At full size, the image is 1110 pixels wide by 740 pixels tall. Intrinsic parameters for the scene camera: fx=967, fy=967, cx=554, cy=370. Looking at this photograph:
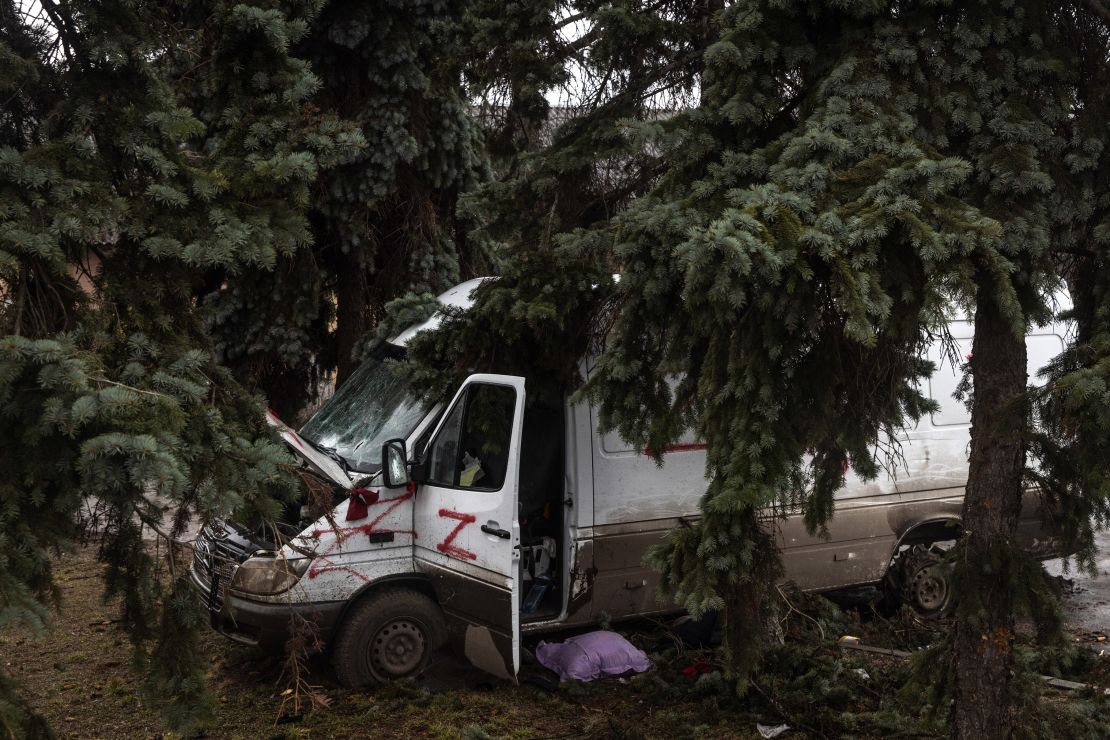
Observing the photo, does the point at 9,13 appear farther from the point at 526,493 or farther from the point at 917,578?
the point at 917,578

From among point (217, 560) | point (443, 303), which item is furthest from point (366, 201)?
point (217, 560)

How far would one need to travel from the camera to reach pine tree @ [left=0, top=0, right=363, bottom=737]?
3.25m

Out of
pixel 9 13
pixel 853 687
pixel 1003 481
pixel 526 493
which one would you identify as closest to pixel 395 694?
pixel 526 493

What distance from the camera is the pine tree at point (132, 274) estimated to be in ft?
10.7

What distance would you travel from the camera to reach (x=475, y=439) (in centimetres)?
623

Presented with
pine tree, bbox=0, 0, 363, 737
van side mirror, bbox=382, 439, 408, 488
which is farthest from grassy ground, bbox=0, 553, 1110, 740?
pine tree, bbox=0, 0, 363, 737

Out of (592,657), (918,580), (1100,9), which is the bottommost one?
(592,657)

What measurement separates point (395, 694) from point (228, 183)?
346cm

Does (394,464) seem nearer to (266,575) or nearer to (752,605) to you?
(266,575)

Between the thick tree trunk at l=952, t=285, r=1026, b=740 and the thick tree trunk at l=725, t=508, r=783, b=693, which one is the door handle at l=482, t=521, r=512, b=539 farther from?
the thick tree trunk at l=952, t=285, r=1026, b=740

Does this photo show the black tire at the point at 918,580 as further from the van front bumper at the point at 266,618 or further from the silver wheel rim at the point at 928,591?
the van front bumper at the point at 266,618

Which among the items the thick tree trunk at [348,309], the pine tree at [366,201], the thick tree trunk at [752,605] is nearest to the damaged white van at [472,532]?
the thick tree trunk at [752,605]

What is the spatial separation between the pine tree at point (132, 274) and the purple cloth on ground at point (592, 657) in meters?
2.93

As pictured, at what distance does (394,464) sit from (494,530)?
31.6 inches
